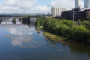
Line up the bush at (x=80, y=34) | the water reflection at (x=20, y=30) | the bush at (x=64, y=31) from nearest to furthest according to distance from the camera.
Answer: the bush at (x=80, y=34) → the bush at (x=64, y=31) → the water reflection at (x=20, y=30)

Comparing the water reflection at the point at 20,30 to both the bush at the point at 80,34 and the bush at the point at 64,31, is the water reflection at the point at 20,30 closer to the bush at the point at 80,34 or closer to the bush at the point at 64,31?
the bush at the point at 64,31

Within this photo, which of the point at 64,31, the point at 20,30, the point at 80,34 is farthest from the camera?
the point at 20,30

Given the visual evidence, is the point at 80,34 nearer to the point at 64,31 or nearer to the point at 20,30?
the point at 64,31

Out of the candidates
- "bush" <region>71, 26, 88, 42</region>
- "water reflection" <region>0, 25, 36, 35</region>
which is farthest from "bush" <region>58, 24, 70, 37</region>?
"water reflection" <region>0, 25, 36, 35</region>

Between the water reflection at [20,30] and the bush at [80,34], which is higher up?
the bush at [80,34]

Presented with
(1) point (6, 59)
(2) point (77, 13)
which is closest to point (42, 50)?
(1) point (6, 59)

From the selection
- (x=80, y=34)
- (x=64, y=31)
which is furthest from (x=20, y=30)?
(x=80, y=34)

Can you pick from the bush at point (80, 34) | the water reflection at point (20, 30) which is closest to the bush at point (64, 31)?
the bush at point (80, 34)

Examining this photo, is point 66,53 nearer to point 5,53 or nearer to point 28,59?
point 28,59

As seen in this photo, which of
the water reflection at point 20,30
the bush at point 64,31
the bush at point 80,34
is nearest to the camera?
the bush at point 80,34

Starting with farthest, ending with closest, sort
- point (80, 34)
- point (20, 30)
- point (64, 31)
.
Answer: point (20, 30) < point (64, 31) < point (80, 34)

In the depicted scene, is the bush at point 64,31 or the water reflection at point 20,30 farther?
the water reflection at point 20,30
